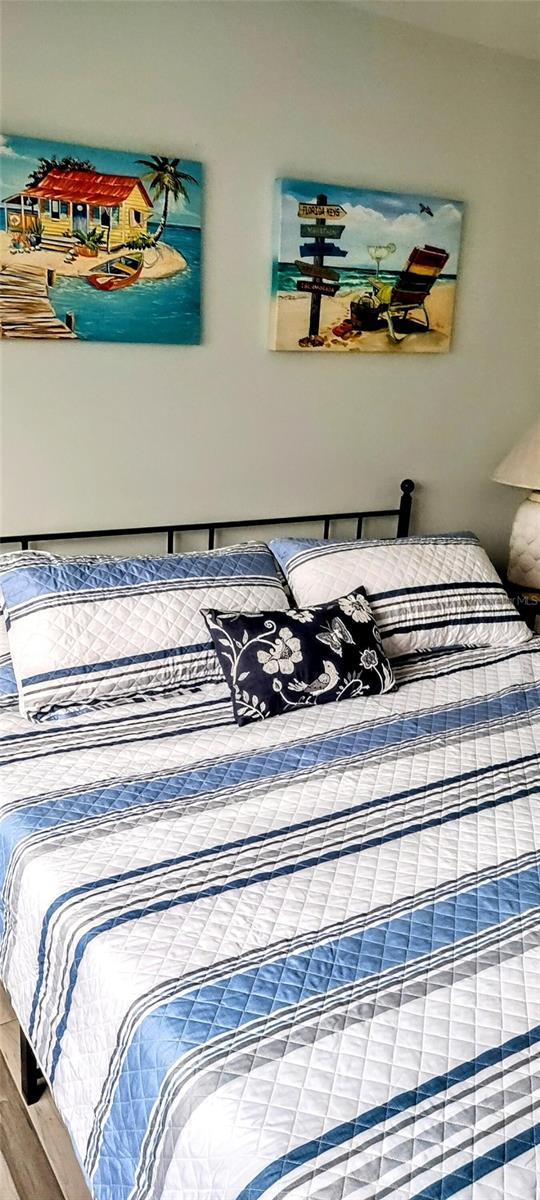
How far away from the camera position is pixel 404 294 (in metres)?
2.99

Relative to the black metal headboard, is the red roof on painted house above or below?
above

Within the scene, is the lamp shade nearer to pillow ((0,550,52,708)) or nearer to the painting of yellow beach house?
the painting of yellow beach house

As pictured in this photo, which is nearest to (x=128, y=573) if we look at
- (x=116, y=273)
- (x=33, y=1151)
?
(x=116, y=273)

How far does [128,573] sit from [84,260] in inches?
31.3

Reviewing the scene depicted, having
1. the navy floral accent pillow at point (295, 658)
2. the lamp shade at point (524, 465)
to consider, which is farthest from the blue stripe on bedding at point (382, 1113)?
the lamp shade at point (524, 465)

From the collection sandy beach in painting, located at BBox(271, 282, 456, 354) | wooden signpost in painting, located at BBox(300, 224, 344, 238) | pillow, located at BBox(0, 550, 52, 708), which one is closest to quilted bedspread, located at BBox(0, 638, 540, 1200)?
pillow, located at BBox(0, 550, 52, 708)

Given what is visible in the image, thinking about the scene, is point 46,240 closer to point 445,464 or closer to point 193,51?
point 193,51

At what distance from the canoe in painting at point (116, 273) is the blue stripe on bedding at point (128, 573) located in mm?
707

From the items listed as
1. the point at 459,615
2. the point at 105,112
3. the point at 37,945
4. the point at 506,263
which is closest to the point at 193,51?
the point at 105,112

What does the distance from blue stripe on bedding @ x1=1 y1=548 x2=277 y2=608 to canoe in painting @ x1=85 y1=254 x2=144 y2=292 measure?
2.32ft

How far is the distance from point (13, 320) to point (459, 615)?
1424mm

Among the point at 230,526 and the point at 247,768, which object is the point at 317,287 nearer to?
the point at 230,526

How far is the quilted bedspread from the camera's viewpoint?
43.6 inches

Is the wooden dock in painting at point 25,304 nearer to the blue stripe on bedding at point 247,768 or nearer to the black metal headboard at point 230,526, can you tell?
the black metal headboard at point 230,526
